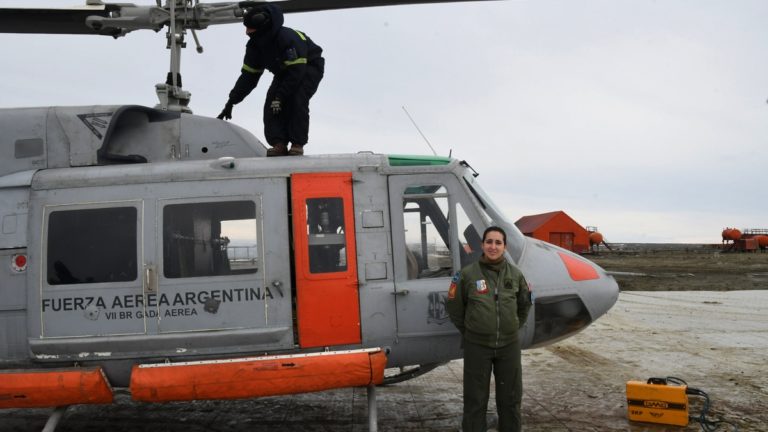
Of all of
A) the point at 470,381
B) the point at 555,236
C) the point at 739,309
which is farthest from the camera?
the point at 555,236

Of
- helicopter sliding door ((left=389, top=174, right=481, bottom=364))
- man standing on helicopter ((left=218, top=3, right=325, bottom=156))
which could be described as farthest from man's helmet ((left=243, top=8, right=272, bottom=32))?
helicopter sliding door ((left=389, top=174, right=481, bottom=364))

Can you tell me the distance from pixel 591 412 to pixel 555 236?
29904 millimetres

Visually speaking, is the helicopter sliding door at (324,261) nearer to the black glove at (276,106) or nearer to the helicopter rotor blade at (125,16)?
the black glove at (276,106)

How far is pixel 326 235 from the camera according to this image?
4965mm

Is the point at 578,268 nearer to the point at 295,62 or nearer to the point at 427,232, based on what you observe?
the point at 427,232

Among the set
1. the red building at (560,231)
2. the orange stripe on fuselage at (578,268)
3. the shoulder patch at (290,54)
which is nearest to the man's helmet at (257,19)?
the shoulder patch at (290,54)

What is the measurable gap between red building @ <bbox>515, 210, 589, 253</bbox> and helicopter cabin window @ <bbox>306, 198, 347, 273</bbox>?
98.9ft

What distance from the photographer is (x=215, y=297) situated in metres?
4.80

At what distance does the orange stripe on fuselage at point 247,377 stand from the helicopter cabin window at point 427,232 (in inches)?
39.6

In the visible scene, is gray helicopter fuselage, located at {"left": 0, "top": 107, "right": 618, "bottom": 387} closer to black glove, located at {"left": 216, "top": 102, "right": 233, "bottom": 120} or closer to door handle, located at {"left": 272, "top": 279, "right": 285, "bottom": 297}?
door handle, located at {"left": 272, "top": 279, "right": 285, "bottom": 297}

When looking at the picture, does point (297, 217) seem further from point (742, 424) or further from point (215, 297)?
point (742, 424)

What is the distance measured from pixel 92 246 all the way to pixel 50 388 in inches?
44.3

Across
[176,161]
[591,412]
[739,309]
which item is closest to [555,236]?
[739,309]

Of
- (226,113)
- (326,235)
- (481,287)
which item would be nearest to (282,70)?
(226,113)
